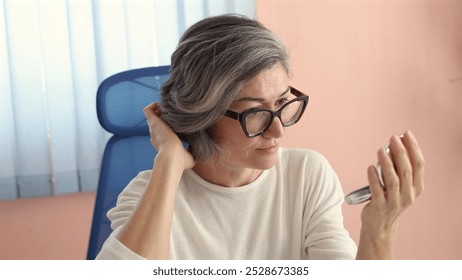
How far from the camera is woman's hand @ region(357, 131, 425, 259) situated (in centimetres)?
130

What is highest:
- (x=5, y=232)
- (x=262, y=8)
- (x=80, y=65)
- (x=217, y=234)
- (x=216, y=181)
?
(x=262, y=8)

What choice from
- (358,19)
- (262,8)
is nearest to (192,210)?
(262,8)

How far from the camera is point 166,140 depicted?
1.68m

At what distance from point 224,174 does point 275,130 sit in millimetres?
228

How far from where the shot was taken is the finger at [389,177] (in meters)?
1.30

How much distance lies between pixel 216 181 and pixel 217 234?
0.44 feet

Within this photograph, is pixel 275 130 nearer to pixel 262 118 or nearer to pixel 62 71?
pixel 262 118

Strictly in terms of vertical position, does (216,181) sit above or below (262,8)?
below

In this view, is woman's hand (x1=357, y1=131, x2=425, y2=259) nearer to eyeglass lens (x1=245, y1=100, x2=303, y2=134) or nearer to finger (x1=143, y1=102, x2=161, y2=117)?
eyeglass lens (x1=245, y1=100, x2=303, y2=134)

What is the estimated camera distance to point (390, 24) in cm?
331

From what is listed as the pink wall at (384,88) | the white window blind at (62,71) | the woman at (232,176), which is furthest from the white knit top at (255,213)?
the pink wall at (384,88)

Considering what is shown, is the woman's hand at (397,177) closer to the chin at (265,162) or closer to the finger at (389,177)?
the finger at (389,177)
